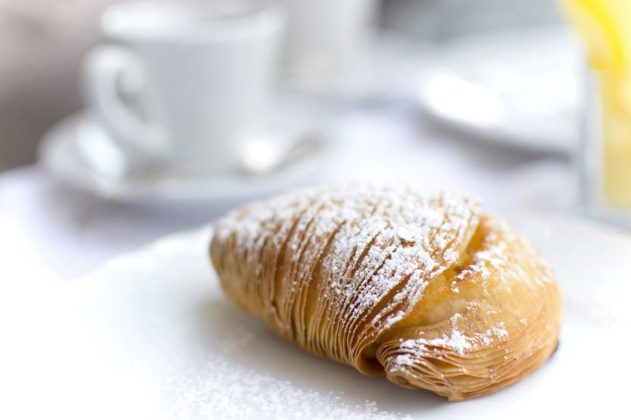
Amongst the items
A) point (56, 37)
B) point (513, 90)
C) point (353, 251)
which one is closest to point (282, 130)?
point (513, 90)

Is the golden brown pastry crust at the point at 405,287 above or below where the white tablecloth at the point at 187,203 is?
above

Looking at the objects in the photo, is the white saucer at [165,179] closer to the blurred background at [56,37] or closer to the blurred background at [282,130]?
the blurred background at [282,130]

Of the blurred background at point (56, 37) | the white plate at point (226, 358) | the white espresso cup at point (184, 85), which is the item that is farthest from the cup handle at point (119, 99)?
the blurred background at point (56, 37)

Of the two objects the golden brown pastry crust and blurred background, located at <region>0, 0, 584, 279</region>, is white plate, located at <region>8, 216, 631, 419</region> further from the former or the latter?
blurred background, located at <region>0, 0, 584, 279</region>

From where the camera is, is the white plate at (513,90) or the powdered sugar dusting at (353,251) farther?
the white plate at (513,90)

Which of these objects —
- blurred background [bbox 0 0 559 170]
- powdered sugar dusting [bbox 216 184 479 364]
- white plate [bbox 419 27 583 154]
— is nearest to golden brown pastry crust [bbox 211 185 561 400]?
powdered sugar dusting [bbox 216 184 479 364]

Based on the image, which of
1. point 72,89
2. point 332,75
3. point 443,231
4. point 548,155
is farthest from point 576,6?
point 72,89
